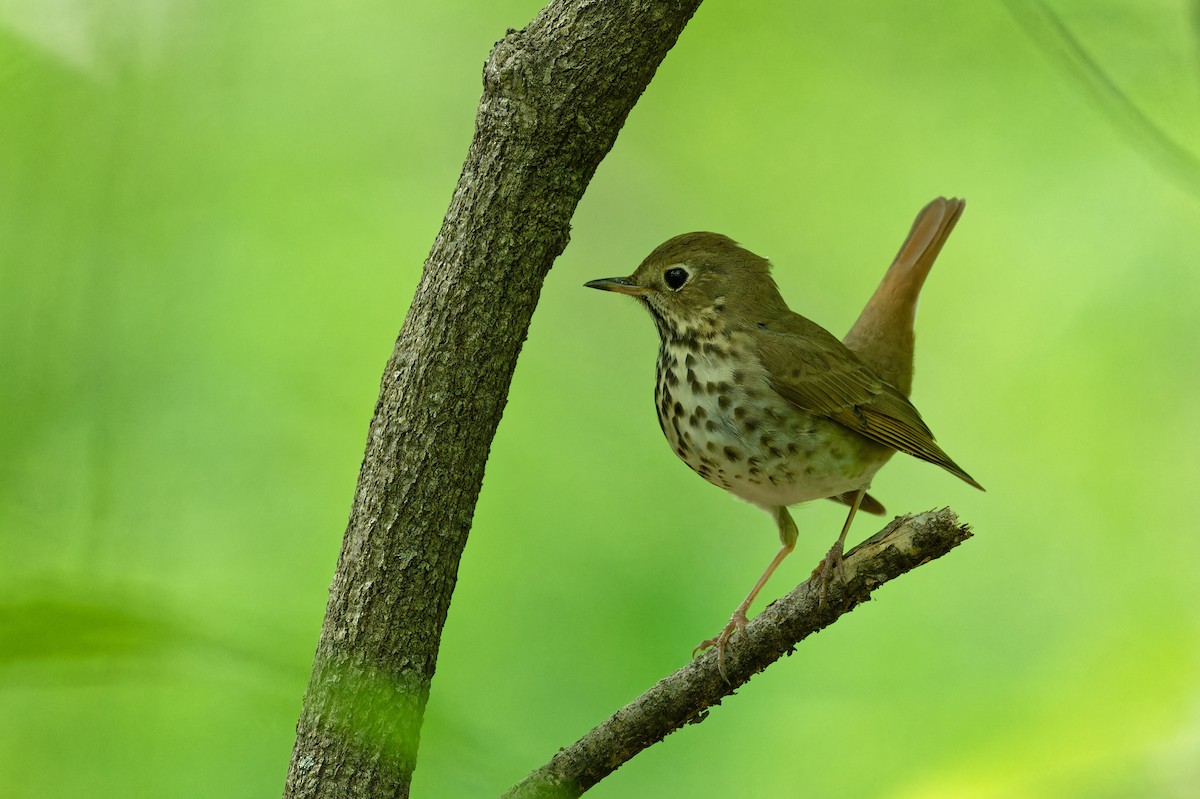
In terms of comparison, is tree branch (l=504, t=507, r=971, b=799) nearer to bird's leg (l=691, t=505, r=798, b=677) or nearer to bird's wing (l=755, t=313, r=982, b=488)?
bird's leg (l=691, t=505, r=798, b=677)

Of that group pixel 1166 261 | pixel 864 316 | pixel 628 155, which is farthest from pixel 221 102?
pixel 1166 261

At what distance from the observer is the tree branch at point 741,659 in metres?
2.35

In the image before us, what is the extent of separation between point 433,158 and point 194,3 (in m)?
2.06

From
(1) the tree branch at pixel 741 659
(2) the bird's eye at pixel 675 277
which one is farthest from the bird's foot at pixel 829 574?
(2) the bird's eye at pixel 675 277

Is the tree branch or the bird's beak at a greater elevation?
the bird's beak

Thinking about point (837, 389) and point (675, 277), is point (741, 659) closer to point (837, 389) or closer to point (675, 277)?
point (837, 389)

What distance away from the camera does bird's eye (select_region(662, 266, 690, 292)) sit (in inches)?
141

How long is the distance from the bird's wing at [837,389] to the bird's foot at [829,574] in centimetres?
76

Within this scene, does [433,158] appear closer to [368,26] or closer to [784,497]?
[368,26]

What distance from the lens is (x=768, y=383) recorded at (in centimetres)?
329

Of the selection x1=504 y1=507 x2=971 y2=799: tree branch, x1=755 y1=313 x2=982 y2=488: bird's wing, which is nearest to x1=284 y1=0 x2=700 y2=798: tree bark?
x1=504 y1=507 x2=971 y2=799: tree branch

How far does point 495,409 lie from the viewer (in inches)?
95.6

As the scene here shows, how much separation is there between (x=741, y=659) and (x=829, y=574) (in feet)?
1.01

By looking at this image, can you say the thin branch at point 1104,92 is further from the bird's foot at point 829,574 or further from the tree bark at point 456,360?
the bird's foot at point 829,574
